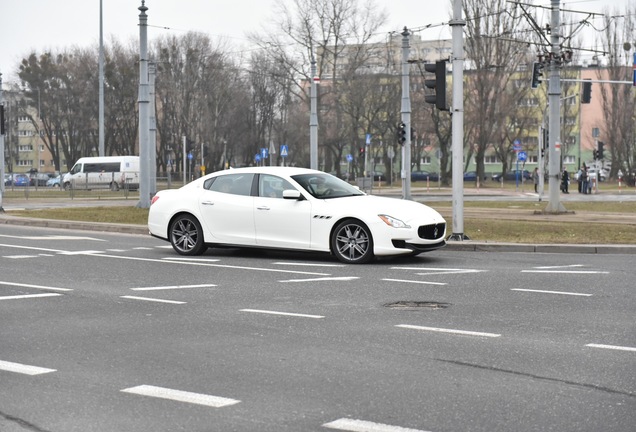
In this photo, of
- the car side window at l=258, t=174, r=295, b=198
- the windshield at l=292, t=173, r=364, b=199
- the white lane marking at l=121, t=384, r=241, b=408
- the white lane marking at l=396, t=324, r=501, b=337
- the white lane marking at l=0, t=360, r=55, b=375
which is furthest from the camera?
the car side window at l=258, t=174, r=295, b=198

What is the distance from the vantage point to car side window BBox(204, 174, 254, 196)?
53.0 feet

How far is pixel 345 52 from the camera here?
74938 mm

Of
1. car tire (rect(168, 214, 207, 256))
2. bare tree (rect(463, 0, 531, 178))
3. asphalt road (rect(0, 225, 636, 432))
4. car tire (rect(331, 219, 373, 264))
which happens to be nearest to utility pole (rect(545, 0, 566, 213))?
car tire (rect(168, 214, 207, 256))

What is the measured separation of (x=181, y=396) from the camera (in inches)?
242

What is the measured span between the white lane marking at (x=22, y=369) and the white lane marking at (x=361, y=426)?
235cm

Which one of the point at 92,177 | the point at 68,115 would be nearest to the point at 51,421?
the point at 92,177

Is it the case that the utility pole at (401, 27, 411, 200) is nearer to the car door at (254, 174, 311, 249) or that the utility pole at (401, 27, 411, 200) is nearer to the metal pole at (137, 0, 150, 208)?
the metal pole at (137, 0, 150, 208)

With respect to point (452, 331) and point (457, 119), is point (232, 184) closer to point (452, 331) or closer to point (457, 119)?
point (457, 119)

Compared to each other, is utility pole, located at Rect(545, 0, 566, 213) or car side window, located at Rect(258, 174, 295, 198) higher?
utility pole, located at Rect(545, 0, 566, 213)

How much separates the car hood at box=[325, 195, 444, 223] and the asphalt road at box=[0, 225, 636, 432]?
3.09 feet

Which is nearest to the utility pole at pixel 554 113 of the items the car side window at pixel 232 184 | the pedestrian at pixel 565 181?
the car side window at pixel 232 184

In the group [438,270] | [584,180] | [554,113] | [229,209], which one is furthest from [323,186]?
[584,180]

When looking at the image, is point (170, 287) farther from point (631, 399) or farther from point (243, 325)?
point (631, 399)

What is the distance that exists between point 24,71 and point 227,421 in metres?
89.0
